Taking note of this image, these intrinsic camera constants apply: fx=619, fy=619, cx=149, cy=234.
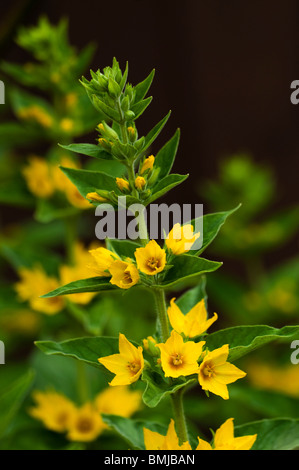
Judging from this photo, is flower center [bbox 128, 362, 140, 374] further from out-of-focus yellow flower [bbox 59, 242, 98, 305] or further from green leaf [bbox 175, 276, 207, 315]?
out-of-focus yellow flower [bbox 59, 242, 98, 305]

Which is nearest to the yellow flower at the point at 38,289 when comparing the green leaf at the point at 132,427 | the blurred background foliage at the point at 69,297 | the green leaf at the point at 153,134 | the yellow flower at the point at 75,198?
the blurred background foliage at the point at 69,297

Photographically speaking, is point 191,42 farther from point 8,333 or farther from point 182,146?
point 8,333

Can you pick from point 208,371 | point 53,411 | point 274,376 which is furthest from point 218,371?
point 274,376

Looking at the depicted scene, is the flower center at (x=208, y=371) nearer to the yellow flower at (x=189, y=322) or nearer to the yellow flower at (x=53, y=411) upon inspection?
the yellow flower at (x=189, y=322)

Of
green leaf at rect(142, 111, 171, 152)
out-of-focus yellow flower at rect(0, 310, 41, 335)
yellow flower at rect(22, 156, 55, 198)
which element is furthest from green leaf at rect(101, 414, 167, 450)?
out-of-focus yellow flower at rect(0, 310, 41, 335)

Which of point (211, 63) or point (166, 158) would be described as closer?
point (166, 158)

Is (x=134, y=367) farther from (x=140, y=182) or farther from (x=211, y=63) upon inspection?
(x=211, y=63)
